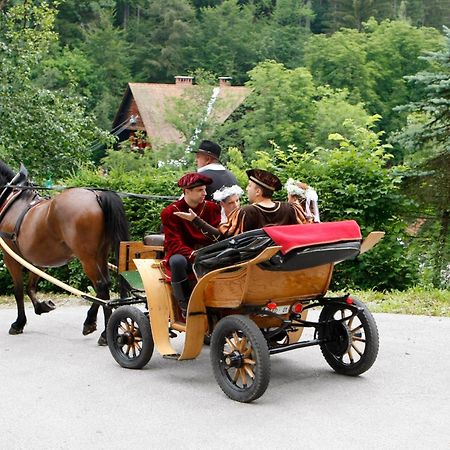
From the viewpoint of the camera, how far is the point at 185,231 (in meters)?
7.38

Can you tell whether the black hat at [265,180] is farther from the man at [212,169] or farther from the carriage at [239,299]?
the man at [212,169]

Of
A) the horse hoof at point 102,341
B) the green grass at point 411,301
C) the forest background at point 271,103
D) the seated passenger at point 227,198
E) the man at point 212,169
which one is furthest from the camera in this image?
the forest background at point 271,103

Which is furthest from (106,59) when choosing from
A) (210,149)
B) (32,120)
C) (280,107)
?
(210,149)

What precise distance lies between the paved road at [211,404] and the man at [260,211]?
4.57 ft

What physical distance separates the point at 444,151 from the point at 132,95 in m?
52.3

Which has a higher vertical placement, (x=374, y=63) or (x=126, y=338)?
(x=374, y=63)

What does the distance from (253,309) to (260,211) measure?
2.65 feet

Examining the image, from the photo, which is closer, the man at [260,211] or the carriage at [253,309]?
the carriage at [253,309]

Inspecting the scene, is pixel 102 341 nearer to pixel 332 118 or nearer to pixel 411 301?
pixel 411 301

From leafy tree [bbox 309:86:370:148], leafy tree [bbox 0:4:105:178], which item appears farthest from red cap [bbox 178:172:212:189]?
leafy tree [bbox 309:86:370:148]

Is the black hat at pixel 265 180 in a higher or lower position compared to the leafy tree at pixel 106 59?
→ lower

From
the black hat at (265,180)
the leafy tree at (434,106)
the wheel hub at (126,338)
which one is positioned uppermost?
the leafy tree at (434,106)

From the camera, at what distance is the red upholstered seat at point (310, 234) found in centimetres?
610

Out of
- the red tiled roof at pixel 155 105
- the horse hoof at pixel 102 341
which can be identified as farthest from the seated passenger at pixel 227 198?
the red tiled roof at pixel 155 105
